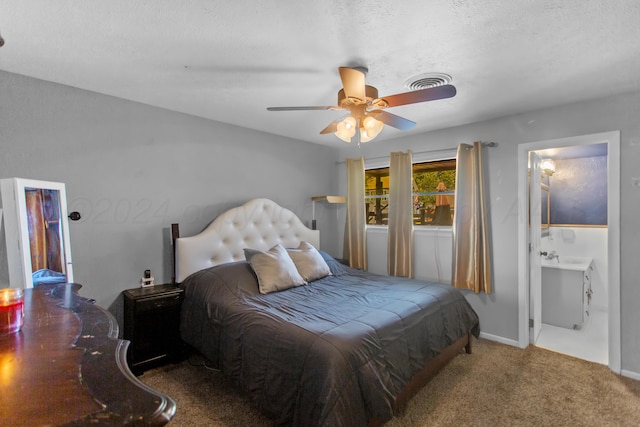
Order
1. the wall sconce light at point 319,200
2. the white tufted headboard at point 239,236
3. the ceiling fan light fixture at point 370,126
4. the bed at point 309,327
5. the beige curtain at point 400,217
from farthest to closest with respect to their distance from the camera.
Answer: the wall sconce light at point 319,200 → the beige curtain at point 400,217 → the white tufted headboard at point 239,236 → the ceiling fan light fixture at point 370,126 → the bed at point 309,327

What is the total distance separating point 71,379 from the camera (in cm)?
75

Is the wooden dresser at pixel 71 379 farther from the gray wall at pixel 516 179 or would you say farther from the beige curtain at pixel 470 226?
the gray wall at pixel 516 179

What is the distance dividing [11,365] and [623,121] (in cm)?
405

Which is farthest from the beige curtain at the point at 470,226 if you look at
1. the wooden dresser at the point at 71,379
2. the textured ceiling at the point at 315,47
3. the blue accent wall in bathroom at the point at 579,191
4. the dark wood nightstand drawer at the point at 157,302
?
the wooden dresser at the point at 71,379

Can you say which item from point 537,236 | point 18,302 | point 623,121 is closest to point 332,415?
point 18,302

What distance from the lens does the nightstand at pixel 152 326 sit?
259cm

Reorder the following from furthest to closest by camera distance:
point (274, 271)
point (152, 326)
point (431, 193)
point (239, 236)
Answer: point (431, 193) < point (239, 236) < point (274, 271) < point (152, 326)

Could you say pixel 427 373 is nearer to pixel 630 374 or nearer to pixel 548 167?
pixel 630 374

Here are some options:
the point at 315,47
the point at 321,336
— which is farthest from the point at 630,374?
the point at 315,47

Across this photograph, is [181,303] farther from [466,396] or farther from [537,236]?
[537,236]

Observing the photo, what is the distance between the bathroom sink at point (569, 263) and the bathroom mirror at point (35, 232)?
16.2 feet

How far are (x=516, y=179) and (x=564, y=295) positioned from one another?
1.75 metres

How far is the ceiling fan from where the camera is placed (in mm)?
1839

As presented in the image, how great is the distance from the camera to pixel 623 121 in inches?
103
